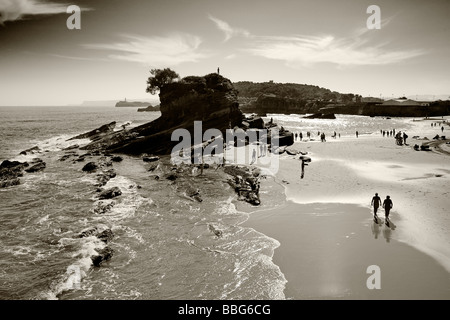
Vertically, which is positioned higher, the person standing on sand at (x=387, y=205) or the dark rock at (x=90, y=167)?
the person standing on sand at (x=387, y=205)

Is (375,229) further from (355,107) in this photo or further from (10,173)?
(355,107)

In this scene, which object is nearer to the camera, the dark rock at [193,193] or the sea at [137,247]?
the sea at [137,247]

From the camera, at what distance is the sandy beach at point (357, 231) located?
8.97 metres

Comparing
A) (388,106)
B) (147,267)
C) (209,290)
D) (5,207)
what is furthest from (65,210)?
(388,106)

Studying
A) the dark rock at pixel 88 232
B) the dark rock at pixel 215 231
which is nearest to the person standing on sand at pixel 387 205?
the dark rock at pixel 215 231

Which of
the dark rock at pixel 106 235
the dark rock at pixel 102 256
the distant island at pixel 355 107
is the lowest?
the dark rock at pixel 102 256

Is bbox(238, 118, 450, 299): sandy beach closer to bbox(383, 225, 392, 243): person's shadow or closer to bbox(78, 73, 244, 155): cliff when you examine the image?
bbox(383, 225, 392, 243): person's shadow
